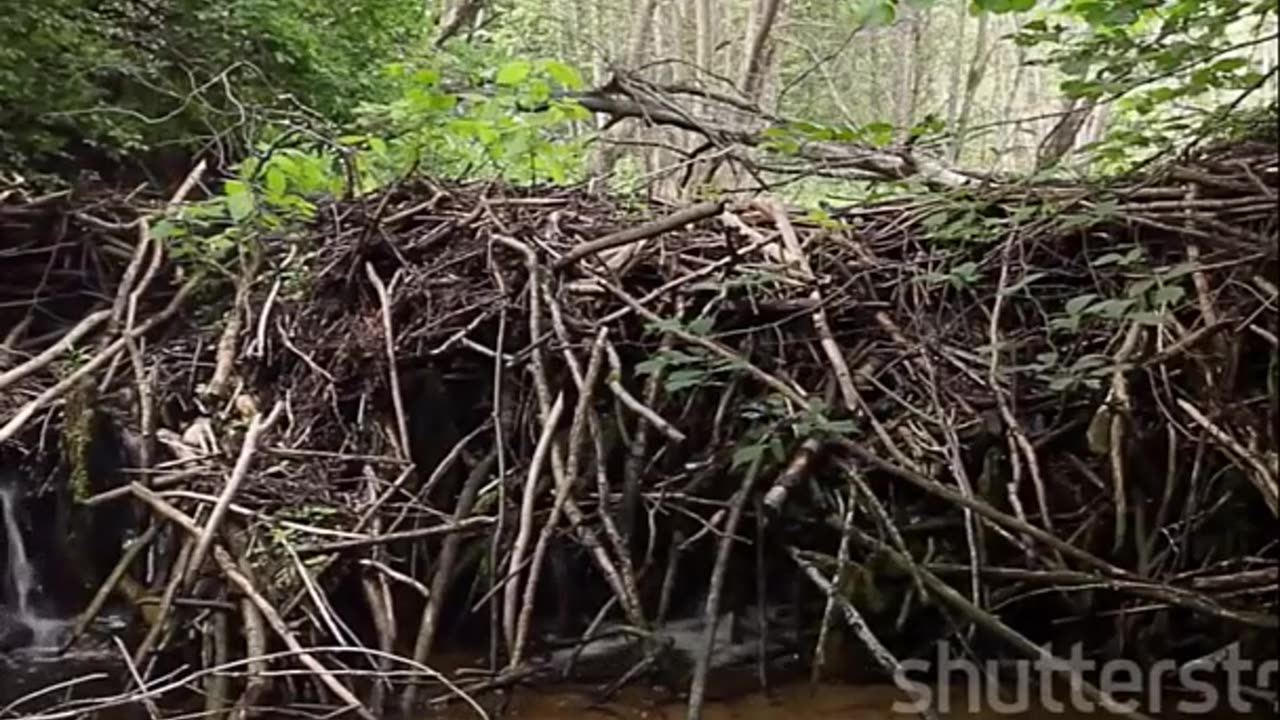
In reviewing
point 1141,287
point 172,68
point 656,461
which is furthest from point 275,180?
point 1141,287

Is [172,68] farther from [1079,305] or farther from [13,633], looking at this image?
[1079,305]

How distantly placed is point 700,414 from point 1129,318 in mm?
1084

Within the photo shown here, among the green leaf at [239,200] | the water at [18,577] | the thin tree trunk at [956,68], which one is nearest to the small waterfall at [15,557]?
the water at [18,577]

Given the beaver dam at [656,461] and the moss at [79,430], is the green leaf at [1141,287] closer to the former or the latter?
the beaver dam at [656,461]

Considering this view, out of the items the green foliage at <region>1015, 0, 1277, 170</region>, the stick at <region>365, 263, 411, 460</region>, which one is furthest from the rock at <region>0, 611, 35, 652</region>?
the green foliage at <region>1015, 0, 1277, 170</region>

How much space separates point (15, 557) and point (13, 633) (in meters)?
0.24

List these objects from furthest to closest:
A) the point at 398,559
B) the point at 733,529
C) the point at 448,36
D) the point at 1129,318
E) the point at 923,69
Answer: the point at 923,69
the point at 448,36
the point at 398,559
the point at 733,529
the point at 1129,318

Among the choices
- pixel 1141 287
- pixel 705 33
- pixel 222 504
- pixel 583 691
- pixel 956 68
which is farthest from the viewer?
pixel 956 68

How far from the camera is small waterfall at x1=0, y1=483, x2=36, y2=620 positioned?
352 cm

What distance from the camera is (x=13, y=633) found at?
11.2 feet

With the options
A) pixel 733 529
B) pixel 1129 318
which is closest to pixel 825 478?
pixel 733 529

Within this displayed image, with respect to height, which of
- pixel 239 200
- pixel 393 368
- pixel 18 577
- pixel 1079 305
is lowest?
pixel 18 577

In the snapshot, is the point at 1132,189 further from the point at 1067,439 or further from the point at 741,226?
the point at 741,226

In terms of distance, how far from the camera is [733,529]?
102 inches
